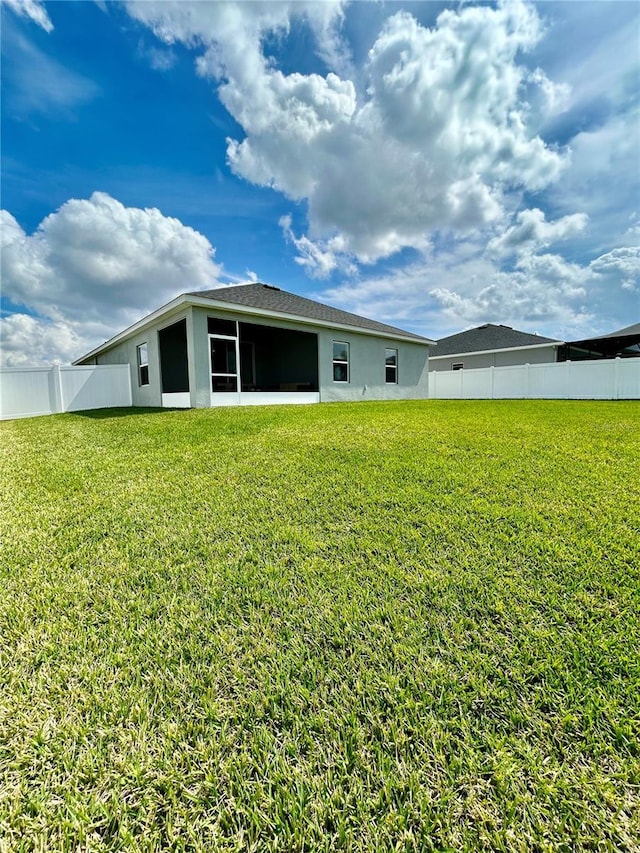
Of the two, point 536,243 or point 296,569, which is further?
point 536,243

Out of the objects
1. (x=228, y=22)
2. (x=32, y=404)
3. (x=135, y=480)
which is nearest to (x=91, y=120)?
(x=228, y=22)

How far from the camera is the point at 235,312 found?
33.4ft

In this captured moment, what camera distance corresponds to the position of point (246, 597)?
2.12 metres

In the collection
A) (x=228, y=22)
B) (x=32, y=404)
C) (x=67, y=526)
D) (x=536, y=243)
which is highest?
(x=228, y=22)

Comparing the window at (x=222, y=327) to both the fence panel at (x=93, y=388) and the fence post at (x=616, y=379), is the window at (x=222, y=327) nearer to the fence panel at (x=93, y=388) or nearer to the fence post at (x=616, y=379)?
the fence panel at (x=93, y=388)

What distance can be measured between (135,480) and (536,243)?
66.0ft

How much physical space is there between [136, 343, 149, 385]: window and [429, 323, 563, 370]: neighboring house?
19.6 meters

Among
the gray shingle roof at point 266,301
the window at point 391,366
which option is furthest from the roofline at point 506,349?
the gray shingle roof at point 266,301

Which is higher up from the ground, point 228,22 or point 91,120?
point 228,22

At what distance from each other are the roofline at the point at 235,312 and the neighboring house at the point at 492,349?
8.84 m

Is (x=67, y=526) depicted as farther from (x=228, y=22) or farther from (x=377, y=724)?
(x=228, y=22)

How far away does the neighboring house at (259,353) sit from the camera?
9953 millimetres

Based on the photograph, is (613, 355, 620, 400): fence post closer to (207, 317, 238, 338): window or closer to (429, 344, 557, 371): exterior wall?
(429, 344, 557, 371): exterior wall

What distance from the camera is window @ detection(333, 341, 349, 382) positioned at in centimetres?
1336
